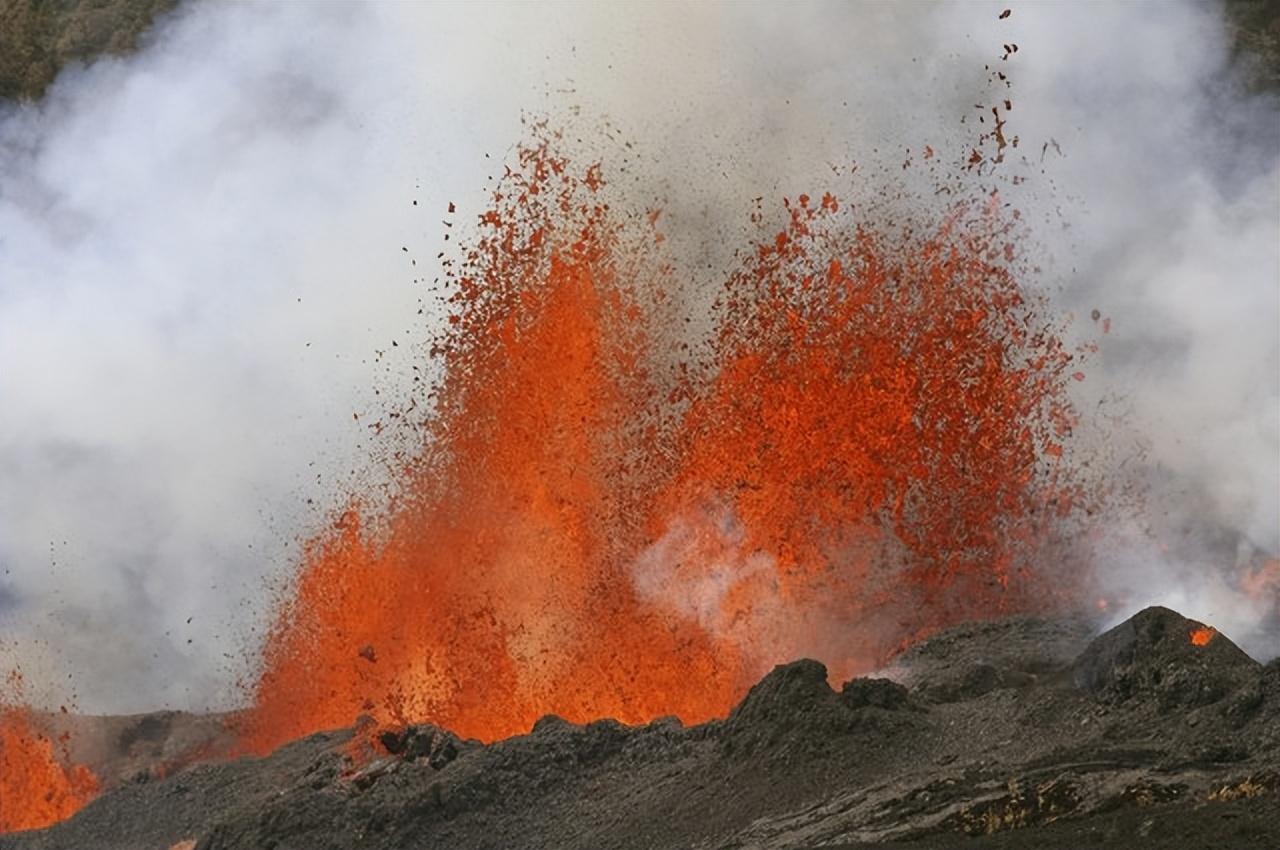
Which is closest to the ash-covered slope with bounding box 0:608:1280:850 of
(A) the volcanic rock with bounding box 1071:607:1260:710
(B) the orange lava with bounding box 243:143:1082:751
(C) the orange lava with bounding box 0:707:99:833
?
(A) the volcanic rock with bounding box 1071:607:1260:710

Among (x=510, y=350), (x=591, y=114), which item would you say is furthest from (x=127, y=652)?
(x=591, y=114)

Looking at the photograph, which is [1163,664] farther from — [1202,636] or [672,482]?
[672,482]

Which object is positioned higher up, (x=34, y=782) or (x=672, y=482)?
(x=672, y=482)

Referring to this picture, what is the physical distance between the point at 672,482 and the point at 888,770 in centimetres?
1014

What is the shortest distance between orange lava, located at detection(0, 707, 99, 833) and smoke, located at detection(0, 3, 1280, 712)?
1141mm

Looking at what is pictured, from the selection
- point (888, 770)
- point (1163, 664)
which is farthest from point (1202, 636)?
point (888, 770)

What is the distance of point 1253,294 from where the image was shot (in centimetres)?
2428

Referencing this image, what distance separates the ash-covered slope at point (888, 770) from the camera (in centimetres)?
1414

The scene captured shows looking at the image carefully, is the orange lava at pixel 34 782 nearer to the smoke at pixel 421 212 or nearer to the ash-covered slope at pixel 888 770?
the smoke at pixel 421 212

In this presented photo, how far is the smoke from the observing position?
88.0ft

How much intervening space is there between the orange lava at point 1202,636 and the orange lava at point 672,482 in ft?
21.1

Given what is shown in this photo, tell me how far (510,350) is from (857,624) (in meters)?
6.97

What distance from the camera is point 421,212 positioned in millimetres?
27531

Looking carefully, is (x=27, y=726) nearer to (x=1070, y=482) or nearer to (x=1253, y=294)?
(x=1070, y=482)
